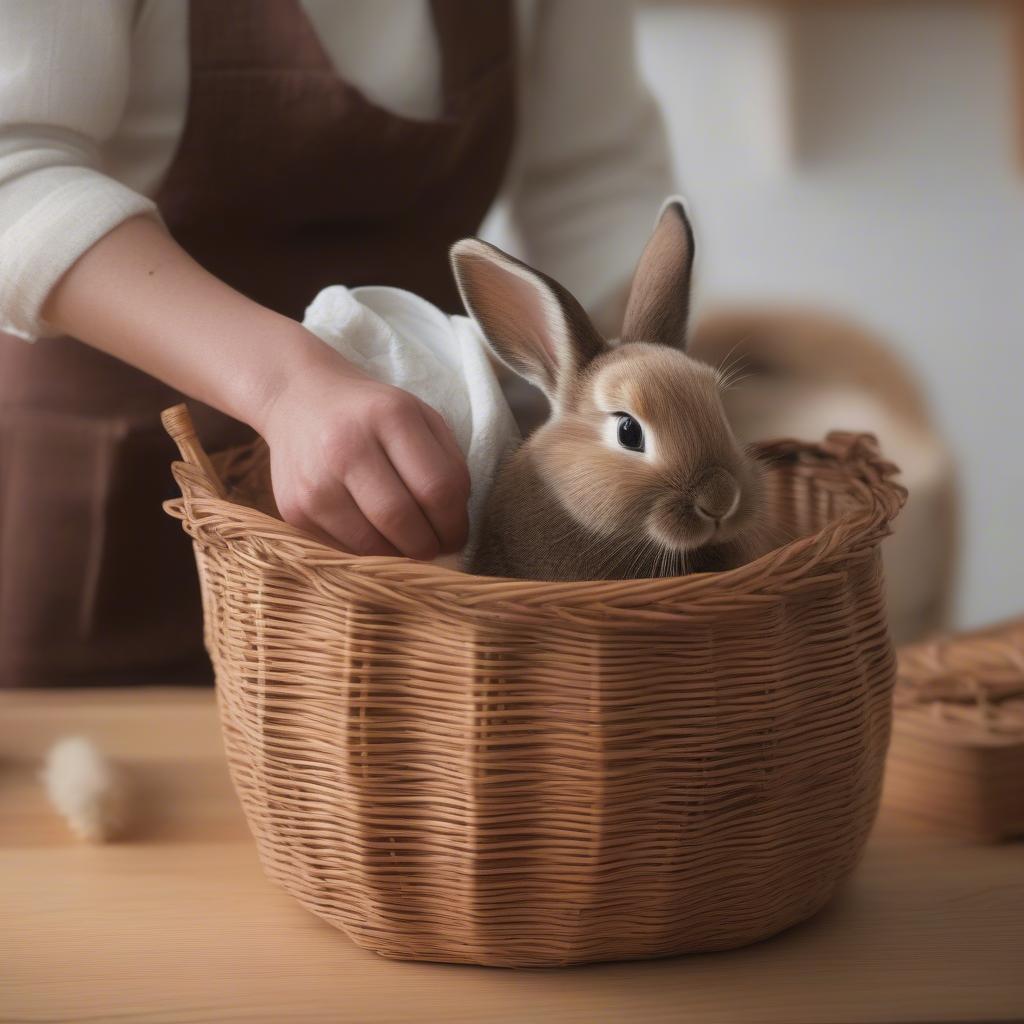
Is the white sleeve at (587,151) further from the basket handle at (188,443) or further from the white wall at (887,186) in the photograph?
the white wall at (887,186)

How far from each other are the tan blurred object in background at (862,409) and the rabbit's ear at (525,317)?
95 cm

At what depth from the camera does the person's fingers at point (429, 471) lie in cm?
64

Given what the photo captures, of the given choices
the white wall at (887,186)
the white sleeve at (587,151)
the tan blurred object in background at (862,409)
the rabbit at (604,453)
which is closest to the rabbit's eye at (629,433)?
the rabbit at (604,453)

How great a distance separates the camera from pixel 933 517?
176 centimetres

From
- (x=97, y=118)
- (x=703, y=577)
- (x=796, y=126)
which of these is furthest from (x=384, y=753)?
(x=796, y=126)

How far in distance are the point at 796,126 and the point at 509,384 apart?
1.10 m

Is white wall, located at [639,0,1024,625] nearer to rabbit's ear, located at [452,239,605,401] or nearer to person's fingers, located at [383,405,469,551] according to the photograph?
rabbit's ear, located at [452,239,605,401]

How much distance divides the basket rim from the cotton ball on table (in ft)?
0.72

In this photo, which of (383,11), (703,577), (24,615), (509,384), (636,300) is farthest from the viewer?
(509,384)

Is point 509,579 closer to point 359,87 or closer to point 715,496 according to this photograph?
point 715,496

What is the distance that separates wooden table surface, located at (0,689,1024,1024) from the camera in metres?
0.62

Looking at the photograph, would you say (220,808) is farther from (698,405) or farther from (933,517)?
(933,517)

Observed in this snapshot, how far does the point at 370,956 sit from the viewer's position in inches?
26.6

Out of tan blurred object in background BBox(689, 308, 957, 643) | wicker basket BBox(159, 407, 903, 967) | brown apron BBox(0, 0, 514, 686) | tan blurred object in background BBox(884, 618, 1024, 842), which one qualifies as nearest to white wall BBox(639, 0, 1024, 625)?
tan blurred object in background BBox(689, 308, 957, 643)
